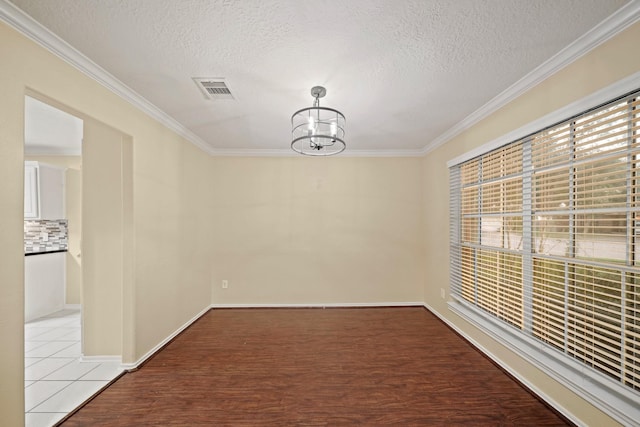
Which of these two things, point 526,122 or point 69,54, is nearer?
point 69,54

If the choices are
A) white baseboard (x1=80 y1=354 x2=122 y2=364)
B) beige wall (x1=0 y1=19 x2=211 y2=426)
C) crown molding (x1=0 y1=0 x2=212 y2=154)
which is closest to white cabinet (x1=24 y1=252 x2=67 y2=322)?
white baseboard (x1=80 y1=354 x2=122 y2=364)

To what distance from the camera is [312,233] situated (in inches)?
179

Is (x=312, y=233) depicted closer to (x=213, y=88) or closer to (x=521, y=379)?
(x=213, y=88)

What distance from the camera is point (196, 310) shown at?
400 cm

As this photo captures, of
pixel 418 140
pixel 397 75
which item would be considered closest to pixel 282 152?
pixel 418 140

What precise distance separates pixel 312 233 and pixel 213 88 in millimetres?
2672

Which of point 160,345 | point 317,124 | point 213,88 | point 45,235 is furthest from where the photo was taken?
point 45,235

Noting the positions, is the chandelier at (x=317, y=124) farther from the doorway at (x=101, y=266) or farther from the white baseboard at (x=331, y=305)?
the white baseboard at (x=331, y=305)

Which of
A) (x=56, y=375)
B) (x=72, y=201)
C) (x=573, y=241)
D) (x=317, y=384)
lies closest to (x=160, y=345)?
(x=56, y=375)

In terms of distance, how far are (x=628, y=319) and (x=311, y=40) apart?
259 centimetres

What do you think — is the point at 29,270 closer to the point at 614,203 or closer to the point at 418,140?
the point at 418,140

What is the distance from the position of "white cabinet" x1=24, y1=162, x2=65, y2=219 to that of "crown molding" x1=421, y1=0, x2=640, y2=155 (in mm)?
5929

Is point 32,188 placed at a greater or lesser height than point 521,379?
greater

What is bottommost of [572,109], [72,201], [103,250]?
[103,250]
